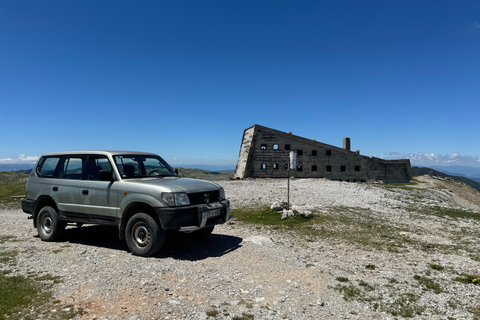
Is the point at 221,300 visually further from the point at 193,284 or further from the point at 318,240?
the point at 318,240

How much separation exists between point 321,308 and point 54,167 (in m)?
8.55

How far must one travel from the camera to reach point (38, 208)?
28.9 ft

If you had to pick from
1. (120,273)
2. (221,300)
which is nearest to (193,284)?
(221,300)

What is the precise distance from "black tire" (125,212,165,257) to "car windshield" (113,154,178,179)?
4.46 feet

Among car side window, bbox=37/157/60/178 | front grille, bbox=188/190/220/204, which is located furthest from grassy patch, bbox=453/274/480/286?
car side window, bbox=37/157/60/178

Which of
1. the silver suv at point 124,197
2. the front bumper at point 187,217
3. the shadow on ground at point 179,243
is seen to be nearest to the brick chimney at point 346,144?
the shadow on ground at point 179,243

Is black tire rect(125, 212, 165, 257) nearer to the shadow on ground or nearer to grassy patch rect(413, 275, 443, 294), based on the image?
the shadow on ground

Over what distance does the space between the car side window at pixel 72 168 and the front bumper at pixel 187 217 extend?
3263 mm

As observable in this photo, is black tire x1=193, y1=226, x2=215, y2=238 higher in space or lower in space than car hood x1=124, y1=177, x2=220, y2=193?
lower

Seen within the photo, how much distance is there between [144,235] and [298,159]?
27914 millimetres

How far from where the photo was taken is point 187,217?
22.0 feet

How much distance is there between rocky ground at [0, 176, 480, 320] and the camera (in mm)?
4617

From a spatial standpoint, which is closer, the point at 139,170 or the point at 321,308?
the point at 321,308

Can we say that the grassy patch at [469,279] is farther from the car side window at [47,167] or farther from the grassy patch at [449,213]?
the car side window at [47,167]
